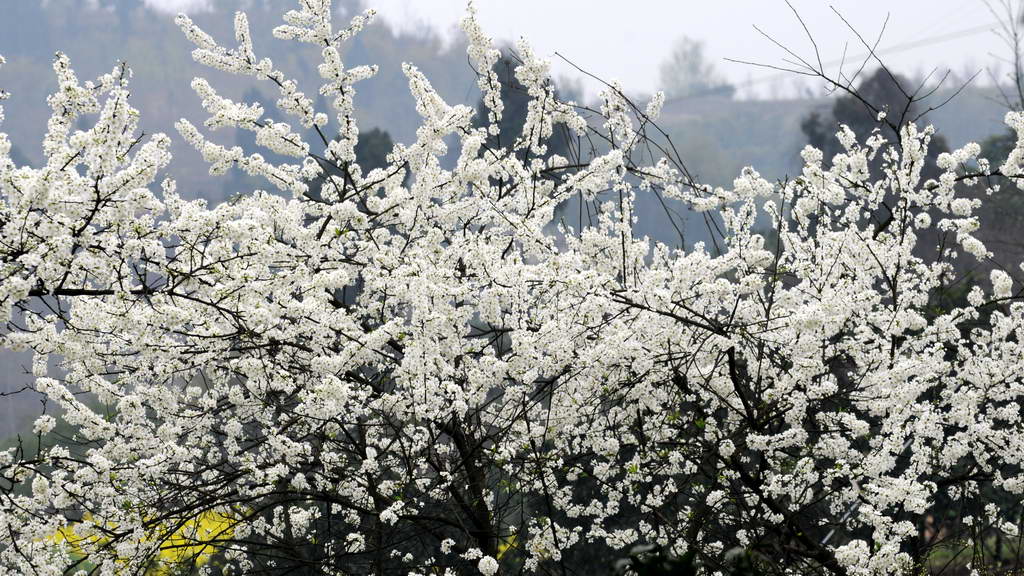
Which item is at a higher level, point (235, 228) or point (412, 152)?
point (412, 152)

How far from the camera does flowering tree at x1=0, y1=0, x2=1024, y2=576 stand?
4.61m

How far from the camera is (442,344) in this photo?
5.82m

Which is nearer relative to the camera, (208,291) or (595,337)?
(208,291)

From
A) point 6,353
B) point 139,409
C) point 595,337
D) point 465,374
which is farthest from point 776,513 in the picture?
point 6,353

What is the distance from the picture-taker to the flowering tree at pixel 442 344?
4613mm

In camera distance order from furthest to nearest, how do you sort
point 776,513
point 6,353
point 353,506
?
point 6,353
point 776,513
point 353,506

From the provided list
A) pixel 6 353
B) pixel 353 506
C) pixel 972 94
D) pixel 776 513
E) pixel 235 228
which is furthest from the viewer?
pixel 972 94

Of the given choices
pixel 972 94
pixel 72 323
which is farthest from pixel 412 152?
pixel 972 94

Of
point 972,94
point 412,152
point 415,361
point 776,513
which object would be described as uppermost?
point 972,94

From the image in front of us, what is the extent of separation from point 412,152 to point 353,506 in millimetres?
2556

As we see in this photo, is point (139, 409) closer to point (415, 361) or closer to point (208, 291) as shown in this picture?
point (208, 291)

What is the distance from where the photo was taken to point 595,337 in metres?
5.75

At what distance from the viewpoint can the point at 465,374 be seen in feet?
19.1

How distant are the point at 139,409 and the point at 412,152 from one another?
2.65m
